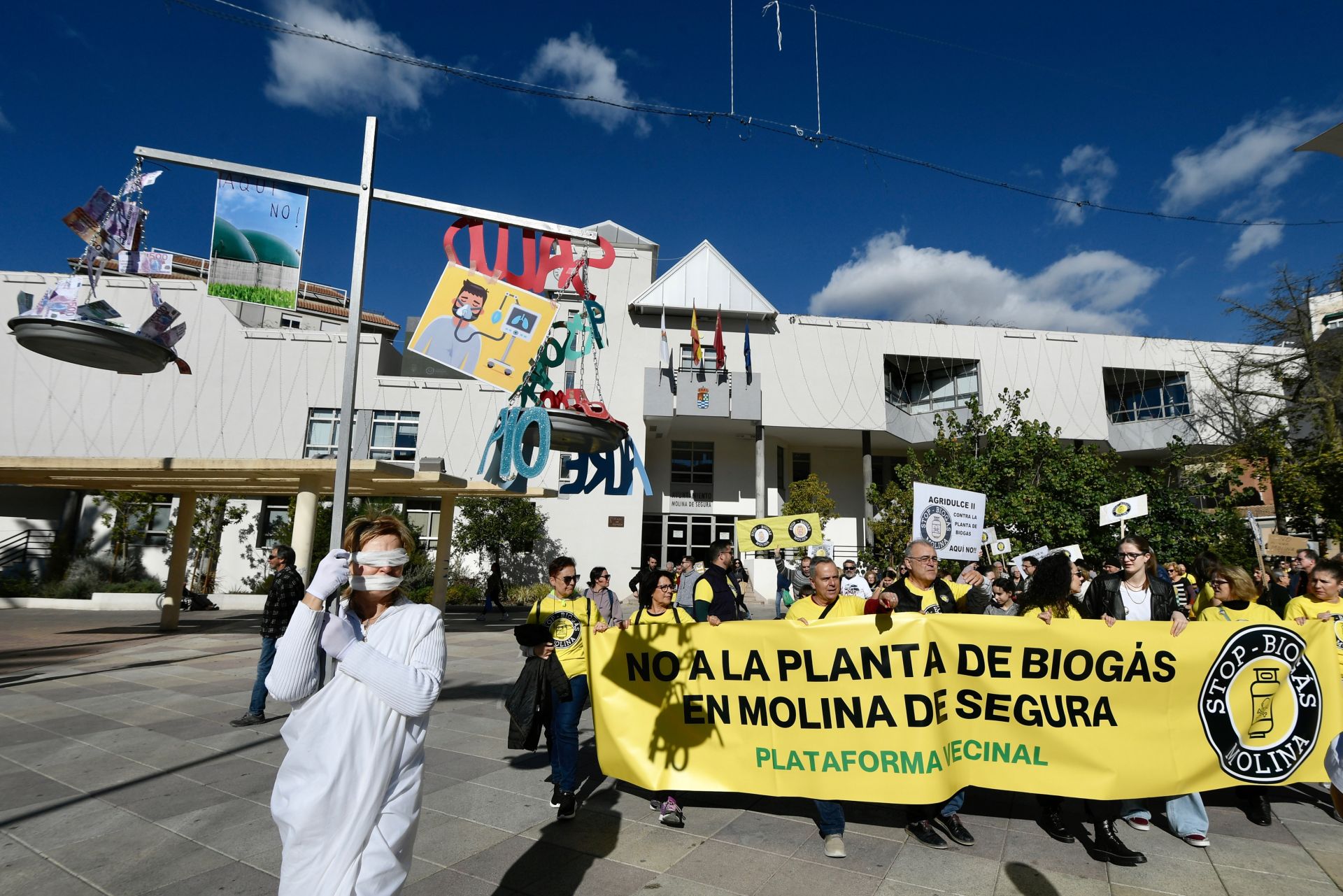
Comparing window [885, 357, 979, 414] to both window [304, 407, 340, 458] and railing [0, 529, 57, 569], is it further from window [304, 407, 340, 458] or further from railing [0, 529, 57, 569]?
railing [0, 529, 57, 569]

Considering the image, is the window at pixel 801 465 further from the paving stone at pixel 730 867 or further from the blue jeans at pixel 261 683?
the paving stone at pixel 730 867

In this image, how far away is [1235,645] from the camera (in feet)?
15.3

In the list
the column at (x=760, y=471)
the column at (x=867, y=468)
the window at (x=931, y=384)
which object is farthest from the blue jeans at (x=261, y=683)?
the window at (x=931, y=384)

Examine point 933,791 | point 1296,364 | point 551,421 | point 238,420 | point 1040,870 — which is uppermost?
point 1296,364

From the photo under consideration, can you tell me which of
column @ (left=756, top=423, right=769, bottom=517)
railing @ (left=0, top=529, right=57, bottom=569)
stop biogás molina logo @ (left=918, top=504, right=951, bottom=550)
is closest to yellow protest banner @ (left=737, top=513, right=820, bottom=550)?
stop biogás molina logo @ (left=918, top=504, right=951, bottom=550)

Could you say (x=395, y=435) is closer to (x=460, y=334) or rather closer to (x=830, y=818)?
(x=460, y=334)

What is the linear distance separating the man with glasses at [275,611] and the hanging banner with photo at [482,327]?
353cm

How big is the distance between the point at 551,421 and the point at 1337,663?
595 centimetres

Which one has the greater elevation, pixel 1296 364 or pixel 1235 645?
pixel 1296 364

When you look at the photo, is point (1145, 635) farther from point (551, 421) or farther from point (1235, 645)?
point (551, 421)

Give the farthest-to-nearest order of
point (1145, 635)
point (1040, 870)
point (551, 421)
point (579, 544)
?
point (579, 544) → point (551, 421) → point (1145, 635) → point (1040, 870)

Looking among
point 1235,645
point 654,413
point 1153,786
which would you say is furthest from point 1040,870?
point 654,413

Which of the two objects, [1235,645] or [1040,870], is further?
[1235,645]

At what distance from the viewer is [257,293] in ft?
16.2
